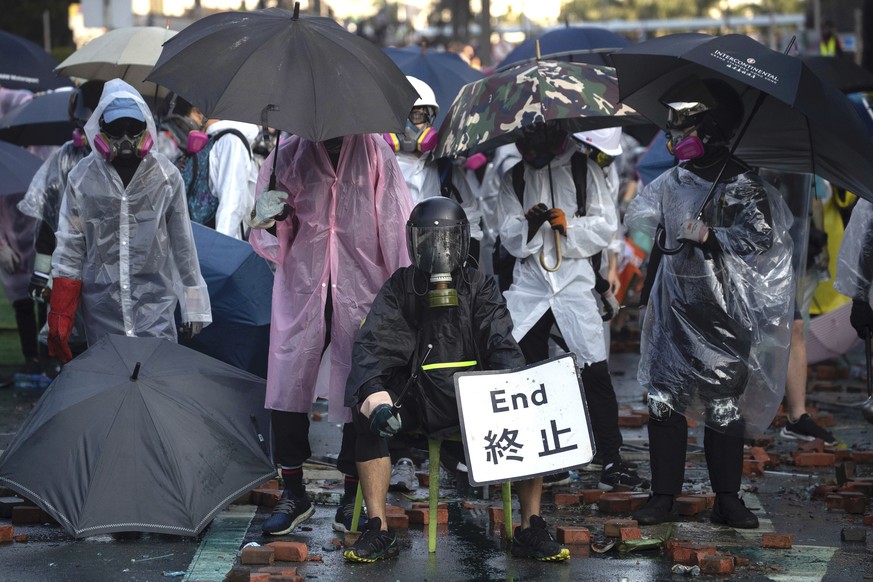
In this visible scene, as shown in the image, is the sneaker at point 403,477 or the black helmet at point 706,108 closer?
the black helmet at point 706,108

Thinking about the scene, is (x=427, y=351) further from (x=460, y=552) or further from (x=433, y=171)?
(x=433, y=171)

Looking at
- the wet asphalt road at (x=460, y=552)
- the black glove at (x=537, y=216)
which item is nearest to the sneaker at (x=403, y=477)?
the wet asphalt road at (x=460, y=552)

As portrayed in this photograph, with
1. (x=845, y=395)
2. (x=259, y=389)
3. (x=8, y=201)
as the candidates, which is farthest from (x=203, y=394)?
(x=845, y=395)

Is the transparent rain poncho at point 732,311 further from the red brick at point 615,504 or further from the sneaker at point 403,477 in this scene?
the sneaker at point 403,477

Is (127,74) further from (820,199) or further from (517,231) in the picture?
(820,199)

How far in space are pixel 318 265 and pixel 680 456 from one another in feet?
6.25

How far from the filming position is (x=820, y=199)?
1050 cm

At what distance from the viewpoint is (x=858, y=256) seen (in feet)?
24.0

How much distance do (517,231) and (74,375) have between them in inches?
98.3

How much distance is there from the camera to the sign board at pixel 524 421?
5535mm

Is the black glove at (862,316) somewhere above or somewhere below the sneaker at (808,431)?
above

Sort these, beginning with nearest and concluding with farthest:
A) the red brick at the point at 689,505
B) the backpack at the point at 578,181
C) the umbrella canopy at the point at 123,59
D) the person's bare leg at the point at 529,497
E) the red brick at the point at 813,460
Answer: the person's bare leg at the point at 529,497 < the red brick at the point at 689,505 < the backpack at the point at 578,181 < the red brick at the point at 813,460 < the umbrella canopy at the point at 123,59

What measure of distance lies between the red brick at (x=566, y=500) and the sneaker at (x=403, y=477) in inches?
30.9

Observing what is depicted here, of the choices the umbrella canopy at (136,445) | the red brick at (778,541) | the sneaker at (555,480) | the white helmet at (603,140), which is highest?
the white helmet at (603,140)
